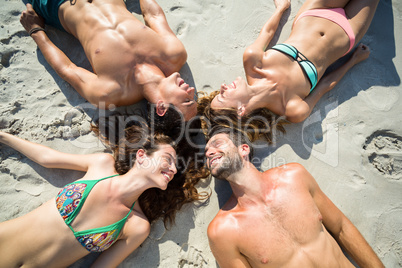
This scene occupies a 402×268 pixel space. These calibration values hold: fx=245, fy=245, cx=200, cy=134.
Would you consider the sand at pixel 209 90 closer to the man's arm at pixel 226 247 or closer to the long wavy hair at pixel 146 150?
the long wavy hair at pixel 146 150

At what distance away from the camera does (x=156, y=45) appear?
369 centimetres

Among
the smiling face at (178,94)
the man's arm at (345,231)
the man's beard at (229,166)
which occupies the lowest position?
the man's arm at (345,231)

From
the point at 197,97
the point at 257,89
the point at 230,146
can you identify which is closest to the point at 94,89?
the point at 197,97

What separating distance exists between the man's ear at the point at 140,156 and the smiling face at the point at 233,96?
126cm

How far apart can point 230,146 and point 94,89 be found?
7.03 feet

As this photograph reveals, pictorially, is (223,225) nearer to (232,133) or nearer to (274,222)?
(274,222)

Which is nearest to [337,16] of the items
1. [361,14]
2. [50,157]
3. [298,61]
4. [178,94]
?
[361,14]

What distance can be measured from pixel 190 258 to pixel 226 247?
2.87ft

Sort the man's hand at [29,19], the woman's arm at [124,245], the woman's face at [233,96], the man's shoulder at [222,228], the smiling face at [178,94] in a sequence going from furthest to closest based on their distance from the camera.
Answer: the man's hand at [29,19], the woman's face at [233,96], the smiling face at [178,94], the woman's arm at [124,245], the man's shoulder at [222,228]

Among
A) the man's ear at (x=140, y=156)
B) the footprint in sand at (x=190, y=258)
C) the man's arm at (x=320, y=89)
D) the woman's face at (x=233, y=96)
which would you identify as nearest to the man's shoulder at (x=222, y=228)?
the footprint in sand at (x=190, y=258)

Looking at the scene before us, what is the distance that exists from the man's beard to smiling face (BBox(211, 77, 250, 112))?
0.77 meters

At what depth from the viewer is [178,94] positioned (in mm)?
3525

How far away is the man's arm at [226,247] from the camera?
3119 millimetres

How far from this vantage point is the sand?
3740 mm
